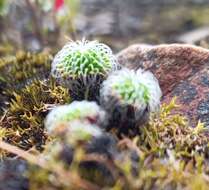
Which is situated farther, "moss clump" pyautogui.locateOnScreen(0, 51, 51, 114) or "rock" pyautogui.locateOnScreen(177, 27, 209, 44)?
"rock" pyautogui.locateOnScreen(177, 27, 209, 44)

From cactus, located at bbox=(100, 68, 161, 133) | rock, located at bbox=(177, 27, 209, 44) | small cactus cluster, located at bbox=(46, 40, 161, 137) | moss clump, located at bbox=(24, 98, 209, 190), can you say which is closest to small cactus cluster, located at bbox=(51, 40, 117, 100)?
small cactus cluster, located at bbox=(46, 40, 161, 137)

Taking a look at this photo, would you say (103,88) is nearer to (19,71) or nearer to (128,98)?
(128,98)

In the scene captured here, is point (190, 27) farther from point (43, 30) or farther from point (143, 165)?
point (143, 165)

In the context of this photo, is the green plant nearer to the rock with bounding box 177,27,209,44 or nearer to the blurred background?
the blurred background

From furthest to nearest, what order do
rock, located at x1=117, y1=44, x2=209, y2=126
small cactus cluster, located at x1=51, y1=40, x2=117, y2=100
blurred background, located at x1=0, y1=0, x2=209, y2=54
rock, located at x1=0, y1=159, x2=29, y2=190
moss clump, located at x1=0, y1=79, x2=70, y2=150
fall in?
blurred background, located at x1=0, y1=0, x2=209, y2=54 < rock, located at x1=117, y1=44, x2=209, y2=126 < moss clump, located at x1=0, y1=79, x2=70, y2=150 < small cactus cluster, located at x1=51, y1=40, x2=117, y2=100 < rock, located at x1=0, y1=159, x2=29, y2=190

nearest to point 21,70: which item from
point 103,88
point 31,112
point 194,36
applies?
point 31,112

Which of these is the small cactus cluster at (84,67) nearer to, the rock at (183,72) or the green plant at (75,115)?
the green plant at (75,115)
